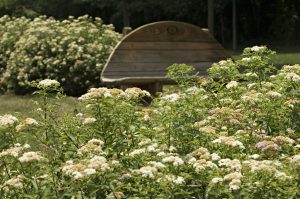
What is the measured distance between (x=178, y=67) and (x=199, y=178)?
1892 mm

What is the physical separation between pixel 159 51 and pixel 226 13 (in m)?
17.8

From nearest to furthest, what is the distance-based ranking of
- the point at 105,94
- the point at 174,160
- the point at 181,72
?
the point at 174,160, the point at 105,94, the point at 181,72

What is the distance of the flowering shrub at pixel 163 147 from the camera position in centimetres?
316

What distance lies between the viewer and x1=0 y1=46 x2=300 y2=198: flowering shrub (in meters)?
3.16

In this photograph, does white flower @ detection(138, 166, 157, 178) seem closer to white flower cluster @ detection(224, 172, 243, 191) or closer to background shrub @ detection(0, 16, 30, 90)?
white flower cluster @ detection(224, 172, 243, 191)

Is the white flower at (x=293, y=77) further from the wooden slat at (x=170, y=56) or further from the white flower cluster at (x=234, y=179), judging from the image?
the wooden slat at (x=170, y=56)

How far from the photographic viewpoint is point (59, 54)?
12039 millimetres

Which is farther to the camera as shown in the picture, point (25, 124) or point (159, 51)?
point (159, 51)

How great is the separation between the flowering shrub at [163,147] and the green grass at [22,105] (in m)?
5.49

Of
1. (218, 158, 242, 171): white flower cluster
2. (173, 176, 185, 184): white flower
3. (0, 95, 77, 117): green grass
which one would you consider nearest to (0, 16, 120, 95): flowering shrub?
(0, 95, 77, 117): green grass

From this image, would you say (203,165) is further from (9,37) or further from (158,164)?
(9,37)

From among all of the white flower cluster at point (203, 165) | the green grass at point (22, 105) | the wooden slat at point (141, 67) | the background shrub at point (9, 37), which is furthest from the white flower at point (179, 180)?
the background shrub at point (9, 37)

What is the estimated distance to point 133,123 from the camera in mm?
A: 4086

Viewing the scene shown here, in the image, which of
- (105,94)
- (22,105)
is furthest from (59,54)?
(105,94)
